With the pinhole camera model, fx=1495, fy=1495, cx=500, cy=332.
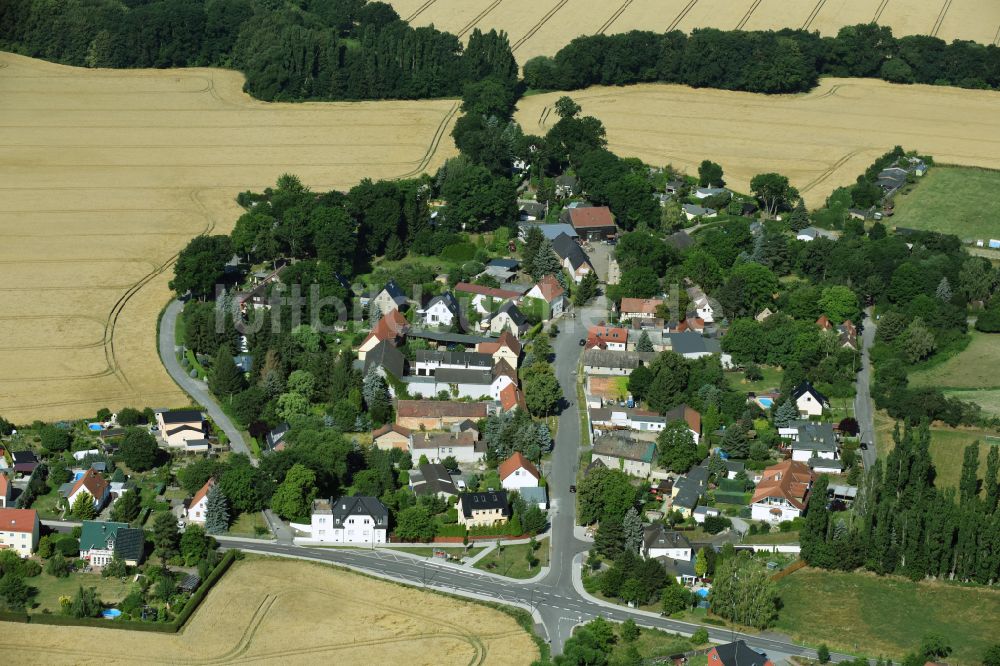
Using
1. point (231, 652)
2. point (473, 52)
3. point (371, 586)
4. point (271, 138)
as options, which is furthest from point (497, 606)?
point (473, 52)

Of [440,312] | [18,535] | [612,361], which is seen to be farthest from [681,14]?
[18,535]

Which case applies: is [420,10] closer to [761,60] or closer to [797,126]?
[761,60]

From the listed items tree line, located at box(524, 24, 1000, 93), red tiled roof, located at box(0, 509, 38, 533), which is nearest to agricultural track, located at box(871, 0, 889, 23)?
tree line, located at box(524, 24, 1000, 93)

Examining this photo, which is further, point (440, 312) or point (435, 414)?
point (440, 312)

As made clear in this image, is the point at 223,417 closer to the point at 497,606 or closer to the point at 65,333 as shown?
the point at 65,333

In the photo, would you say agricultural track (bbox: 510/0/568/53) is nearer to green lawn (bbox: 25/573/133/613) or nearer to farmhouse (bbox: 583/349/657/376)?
farmhouse (bbox: 583/349/657/376)

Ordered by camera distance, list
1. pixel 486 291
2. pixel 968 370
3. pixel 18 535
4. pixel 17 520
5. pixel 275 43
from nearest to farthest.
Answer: pixel 18 535 → pixel 17 520 → pixel 968 370 → pixel 486 291 → pixel 275 43
